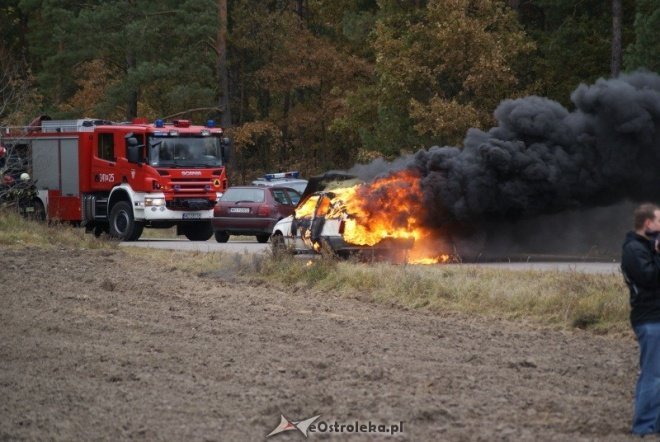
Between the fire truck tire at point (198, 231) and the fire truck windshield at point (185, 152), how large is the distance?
286 cm

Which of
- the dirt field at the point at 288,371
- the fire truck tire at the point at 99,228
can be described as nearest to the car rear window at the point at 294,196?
the fire truck tire at the point at 99,228

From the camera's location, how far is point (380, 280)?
17234 mm

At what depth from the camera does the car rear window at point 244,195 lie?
2897 cm

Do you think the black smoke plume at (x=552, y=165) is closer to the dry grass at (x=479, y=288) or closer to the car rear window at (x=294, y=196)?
the dry grass at (x=479, y=288)

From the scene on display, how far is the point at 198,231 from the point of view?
105 feet

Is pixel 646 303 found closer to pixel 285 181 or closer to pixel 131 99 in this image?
pixel 285 181

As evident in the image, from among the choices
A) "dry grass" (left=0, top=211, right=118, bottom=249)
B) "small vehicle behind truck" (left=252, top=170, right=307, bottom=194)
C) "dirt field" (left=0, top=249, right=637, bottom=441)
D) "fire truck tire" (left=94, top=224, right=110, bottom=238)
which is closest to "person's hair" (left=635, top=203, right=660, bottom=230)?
"dirt field" (left=0, top=249, right=637, bottom=441)

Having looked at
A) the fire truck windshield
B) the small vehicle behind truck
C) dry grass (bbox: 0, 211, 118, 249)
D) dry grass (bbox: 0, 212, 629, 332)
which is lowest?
dry grass (bbox: 0, 212, 629, 332)

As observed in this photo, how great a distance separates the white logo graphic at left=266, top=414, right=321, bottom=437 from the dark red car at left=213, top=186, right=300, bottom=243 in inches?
Result: 785

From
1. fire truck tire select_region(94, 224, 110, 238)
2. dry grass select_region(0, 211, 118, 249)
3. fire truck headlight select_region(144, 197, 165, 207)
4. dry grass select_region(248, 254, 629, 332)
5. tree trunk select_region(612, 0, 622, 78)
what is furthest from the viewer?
tree trunk select_region(612, 0, 622, 78)

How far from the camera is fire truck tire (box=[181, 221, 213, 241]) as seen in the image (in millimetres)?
31969

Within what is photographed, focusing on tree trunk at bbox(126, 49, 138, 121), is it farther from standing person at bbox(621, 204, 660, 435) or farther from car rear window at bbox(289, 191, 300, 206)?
standing person at bbox(621, 204, 660, 435)

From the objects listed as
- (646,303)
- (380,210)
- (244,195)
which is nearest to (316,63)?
(244,195)

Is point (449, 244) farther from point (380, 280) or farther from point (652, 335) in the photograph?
point (652, 335)
